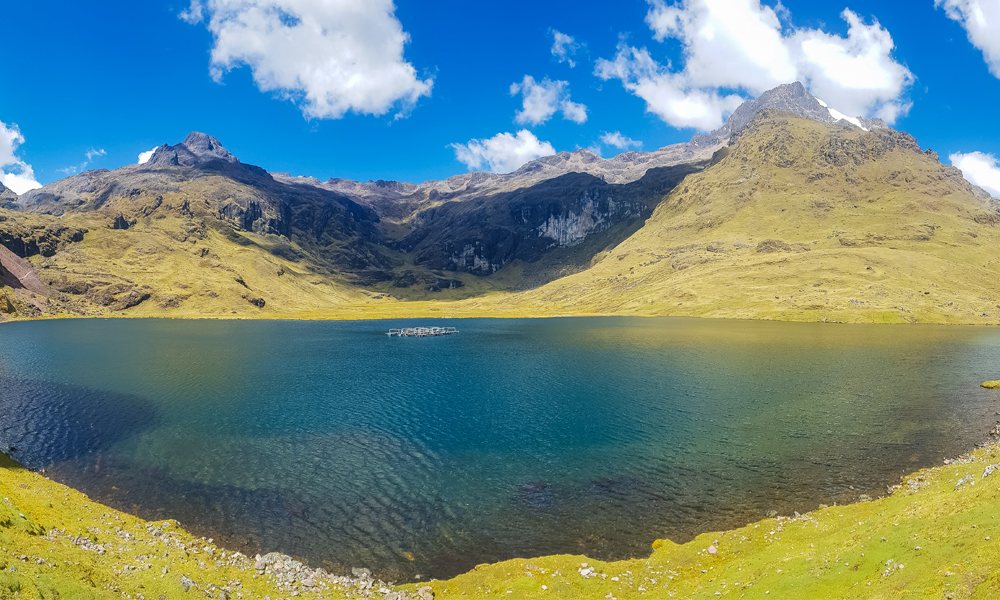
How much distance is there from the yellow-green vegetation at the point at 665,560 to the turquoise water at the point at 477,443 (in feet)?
11.3

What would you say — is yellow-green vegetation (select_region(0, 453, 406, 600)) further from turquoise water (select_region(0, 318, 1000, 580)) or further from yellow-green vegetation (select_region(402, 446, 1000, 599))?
yellow-green vegetation (select_region(402, 446, 1000, 599))

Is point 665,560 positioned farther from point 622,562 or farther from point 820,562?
point 820,562

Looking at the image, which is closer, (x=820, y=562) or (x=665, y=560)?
(x=820, y=562)

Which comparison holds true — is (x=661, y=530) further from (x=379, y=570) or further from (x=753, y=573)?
(x=379, y=570)

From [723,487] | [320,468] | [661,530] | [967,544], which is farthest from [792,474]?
[320,468]

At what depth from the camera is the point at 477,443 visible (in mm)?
59906

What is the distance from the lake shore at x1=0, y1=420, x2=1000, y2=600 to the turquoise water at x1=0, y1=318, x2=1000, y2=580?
3296mm

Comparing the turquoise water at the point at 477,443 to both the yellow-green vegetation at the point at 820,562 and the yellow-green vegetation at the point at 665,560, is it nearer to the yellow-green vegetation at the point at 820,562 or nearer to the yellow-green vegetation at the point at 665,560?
the yellow-green vegetation at the point at 820,562

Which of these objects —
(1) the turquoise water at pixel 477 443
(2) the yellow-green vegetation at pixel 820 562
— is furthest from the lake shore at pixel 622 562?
(1) the turquoise water at pixel 477 443

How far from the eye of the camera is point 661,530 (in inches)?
1467

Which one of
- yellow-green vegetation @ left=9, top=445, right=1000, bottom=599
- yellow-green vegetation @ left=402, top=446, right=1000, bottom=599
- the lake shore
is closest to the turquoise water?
yellow-green vegetation @ left=402, top=446, right=1000, bottom=599

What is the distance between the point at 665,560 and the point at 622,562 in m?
2.91

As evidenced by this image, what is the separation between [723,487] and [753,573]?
772 inches

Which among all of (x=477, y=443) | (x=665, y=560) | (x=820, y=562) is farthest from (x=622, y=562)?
(x=477, y=443)
